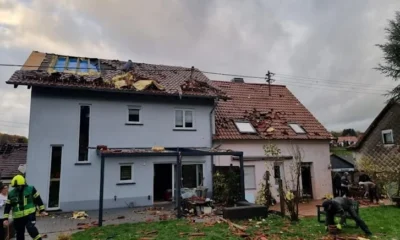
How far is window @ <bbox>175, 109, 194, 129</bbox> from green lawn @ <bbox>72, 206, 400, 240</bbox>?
692 centimetres

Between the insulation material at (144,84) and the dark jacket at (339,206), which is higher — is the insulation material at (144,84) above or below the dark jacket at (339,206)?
above

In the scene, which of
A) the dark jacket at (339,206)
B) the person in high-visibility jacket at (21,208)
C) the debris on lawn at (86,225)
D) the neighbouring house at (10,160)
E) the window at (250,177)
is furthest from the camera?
the neighbouring house at (10,160)

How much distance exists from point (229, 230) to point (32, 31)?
13.2 m

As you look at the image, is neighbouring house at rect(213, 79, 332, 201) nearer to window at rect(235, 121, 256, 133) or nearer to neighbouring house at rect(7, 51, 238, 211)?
window at rect(235, 121, 256, 133)

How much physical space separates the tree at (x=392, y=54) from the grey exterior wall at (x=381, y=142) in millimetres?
2800

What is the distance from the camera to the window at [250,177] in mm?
16672

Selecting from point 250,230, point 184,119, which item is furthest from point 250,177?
point 250,230

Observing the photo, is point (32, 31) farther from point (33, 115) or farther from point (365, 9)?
point (365, 9)

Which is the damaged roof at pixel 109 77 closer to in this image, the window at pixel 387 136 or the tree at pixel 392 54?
the tree at pixel 392 54

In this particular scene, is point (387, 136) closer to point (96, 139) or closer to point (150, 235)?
point (150, 235)

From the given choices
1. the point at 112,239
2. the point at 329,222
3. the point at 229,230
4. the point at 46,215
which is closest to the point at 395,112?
the point at 329,222

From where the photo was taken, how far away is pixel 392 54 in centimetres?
1984

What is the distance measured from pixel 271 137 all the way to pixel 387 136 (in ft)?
39.3

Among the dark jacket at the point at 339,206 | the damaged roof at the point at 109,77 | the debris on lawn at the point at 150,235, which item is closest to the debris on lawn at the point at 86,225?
the debris on lawn at the point at 150,235
